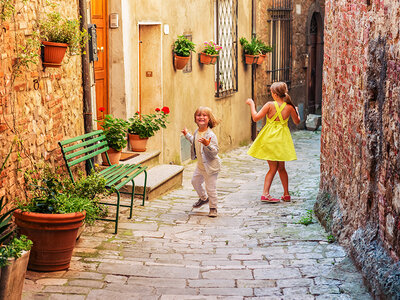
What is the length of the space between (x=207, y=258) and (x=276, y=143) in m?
2.75

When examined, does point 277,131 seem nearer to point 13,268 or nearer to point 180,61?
point 180,61

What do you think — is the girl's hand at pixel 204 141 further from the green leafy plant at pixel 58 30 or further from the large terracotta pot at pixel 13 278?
the large terracotta pot at pixel 13 278

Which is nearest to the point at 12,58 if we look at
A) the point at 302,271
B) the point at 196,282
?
the point at 196,282

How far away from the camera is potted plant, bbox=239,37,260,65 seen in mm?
14836

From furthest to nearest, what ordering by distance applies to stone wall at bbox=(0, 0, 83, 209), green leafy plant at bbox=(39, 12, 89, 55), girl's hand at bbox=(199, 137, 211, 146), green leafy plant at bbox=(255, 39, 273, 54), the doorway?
green leafy plant at bbox=(255, 39, 273, 54) < the doorway < girl's hand at bbox=(199, 137, 211, 146) < green leafy plant at bbox=(39, 12, 89, 55) < stone wall at bbox=(0, 0, 83, 209)

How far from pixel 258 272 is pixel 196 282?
0.60 m

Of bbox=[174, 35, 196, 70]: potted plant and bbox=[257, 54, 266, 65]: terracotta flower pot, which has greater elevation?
bbox=[174, 35, 196, 70]: potted plant

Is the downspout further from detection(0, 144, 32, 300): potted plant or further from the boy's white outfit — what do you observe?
detection(0, 144, 32, 300): potted plant

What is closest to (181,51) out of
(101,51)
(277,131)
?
(101,51)

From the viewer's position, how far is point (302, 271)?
5445 mm

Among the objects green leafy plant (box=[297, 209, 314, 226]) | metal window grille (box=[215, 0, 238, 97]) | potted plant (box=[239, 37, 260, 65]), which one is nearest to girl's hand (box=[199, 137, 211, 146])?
green leafy plant (box=[297, 209, 314, 226])

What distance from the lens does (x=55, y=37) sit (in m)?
6.61

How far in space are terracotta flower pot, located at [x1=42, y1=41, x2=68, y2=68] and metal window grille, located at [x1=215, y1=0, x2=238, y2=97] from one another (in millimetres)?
7045

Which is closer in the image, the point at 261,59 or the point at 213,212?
the point at 213,212
